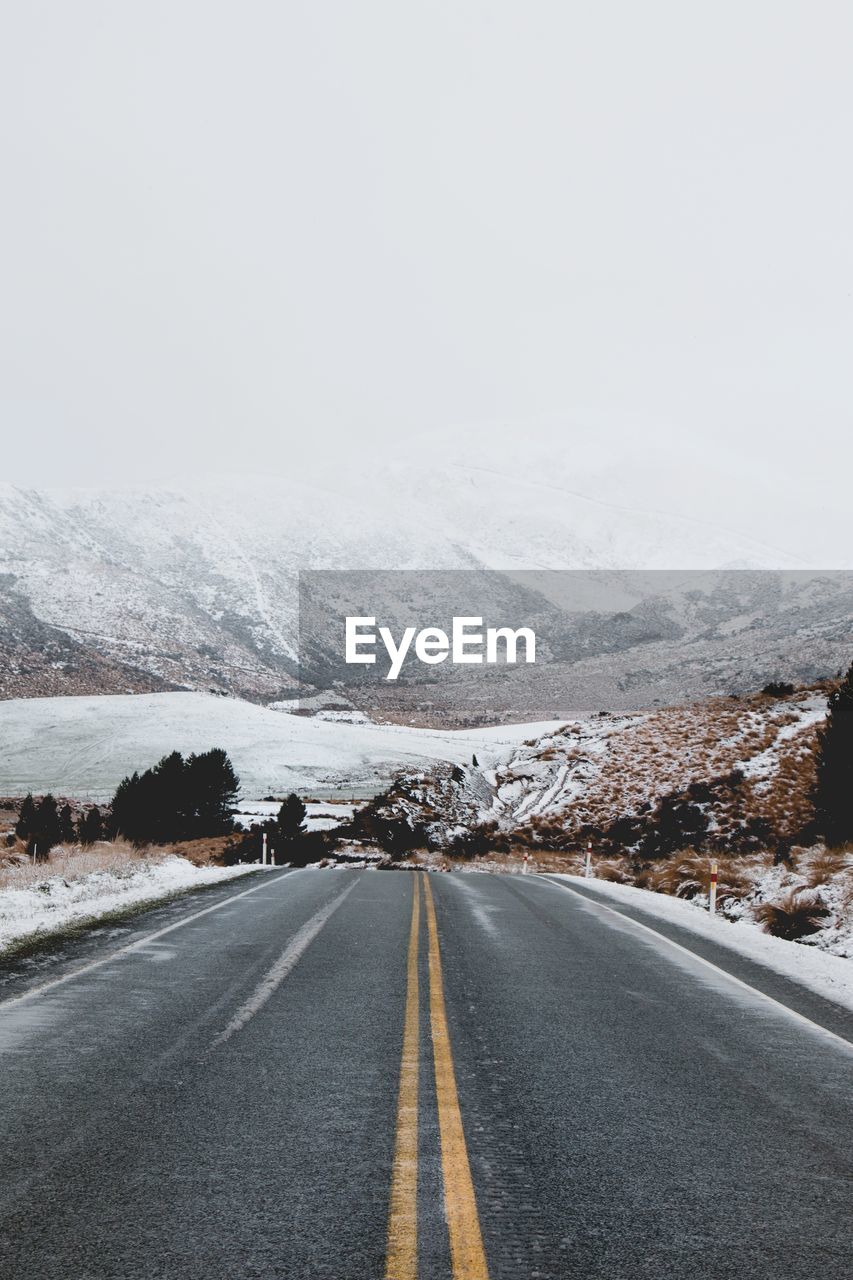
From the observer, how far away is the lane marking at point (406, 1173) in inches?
139

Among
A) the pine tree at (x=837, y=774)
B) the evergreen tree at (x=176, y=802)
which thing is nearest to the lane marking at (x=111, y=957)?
the pine tree at (x=837, y=774)

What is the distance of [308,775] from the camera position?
79.4m

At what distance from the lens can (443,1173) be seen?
4387 millimetres

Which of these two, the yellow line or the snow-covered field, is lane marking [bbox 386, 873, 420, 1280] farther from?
the snow-covered field

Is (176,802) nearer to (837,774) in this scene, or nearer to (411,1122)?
(837,774)

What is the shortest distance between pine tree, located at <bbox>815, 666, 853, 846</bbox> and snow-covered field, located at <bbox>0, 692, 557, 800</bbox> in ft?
166

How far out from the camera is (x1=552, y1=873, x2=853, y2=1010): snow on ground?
10.2 metres

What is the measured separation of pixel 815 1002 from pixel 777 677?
173039 mm

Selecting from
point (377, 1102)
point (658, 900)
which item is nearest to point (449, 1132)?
point (377, 1102)

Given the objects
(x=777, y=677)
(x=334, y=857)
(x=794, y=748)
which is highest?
(x=777, y=677)

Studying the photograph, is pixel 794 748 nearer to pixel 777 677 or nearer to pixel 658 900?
pixel 658 900

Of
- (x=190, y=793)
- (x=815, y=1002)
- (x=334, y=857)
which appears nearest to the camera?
(x=815, y=1002)

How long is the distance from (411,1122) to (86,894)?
38.5ft

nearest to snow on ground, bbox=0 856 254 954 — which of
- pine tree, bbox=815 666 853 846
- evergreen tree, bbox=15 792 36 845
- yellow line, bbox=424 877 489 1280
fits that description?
yellow line, bbox=424 877 489 1280
